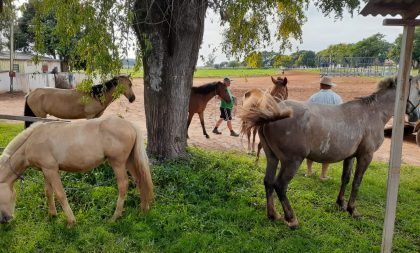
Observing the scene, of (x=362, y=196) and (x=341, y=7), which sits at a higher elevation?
(x=341, y=7)

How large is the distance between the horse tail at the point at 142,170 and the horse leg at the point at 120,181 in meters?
0.20

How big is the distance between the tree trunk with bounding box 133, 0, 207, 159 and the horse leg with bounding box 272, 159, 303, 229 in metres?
2.94

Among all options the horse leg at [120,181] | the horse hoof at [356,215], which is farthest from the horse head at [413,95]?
the horse leg at [120,181]

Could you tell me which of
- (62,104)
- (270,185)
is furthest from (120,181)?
A: (62,104)

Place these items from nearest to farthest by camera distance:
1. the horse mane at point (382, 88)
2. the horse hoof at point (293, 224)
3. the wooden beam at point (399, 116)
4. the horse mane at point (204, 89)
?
the wooden beam at point (399, 116) < the horse hoof at point (293, 224) < the horse mane at point (382, 88) < the horse mane at point (204, 89)

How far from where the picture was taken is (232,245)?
429 cm

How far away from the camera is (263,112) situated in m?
4.55

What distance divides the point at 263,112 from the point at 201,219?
1.71 m

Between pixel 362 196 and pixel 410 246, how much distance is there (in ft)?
5.65

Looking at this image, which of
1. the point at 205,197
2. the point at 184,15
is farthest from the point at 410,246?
the point at 184,15

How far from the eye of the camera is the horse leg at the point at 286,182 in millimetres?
4715

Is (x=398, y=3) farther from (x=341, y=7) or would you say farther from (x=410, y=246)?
(x=341, y=7)

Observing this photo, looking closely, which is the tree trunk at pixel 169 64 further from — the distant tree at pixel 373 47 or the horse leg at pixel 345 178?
the distant tree at pixel 373 47

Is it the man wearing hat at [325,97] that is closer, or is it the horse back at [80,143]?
the horse back at [80,143]
